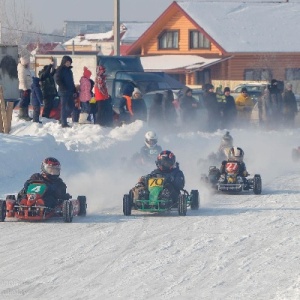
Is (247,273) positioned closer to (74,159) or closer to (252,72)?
(74,159)

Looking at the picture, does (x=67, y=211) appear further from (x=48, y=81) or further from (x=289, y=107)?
(x=289, y=107)

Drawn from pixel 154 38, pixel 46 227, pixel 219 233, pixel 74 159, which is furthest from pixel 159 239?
pixel 154 38

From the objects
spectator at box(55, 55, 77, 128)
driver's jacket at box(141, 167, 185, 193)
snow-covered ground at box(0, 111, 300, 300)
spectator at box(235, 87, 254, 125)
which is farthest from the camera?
spectator at box(235, 87, 254, 125)

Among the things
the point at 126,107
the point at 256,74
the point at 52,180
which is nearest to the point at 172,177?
the point at 52,180

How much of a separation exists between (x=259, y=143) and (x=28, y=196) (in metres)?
14.9

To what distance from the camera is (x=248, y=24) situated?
206ft

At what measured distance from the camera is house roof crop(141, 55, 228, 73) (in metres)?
59.3

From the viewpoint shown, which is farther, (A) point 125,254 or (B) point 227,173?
(B) point 227,173

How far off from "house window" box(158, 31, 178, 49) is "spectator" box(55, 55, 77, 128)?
4089 centimetres

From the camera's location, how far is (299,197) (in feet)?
59.4

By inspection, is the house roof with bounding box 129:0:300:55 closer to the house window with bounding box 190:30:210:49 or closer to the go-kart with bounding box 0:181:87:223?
the house window with bounding box 190:30:210:49

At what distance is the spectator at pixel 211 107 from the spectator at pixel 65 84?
6.49 meters

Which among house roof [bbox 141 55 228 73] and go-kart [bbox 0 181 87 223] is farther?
house roof [bbox 141 55 228 73]

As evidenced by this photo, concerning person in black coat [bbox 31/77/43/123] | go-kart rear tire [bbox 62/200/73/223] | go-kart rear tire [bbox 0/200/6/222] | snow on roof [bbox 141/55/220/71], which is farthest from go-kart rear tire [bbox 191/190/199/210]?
snow on roof [bbox 141/55/220/71]
